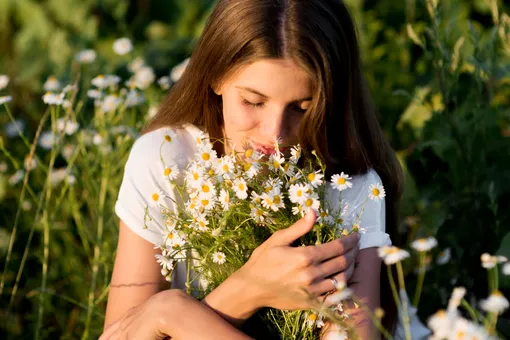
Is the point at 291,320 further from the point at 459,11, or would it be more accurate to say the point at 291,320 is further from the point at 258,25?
the point at 459,11

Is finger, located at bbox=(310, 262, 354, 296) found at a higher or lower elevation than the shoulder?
lower

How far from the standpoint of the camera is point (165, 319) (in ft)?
4.80

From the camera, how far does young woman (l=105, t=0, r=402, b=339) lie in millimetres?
1389

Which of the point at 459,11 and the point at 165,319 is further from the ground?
the point at 459,11

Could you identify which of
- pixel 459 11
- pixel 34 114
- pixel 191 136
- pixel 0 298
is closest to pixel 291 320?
pixel 191 136

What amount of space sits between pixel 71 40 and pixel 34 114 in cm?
39

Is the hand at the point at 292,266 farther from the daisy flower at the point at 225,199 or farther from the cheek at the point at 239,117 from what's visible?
the cheek at the point at 239,117

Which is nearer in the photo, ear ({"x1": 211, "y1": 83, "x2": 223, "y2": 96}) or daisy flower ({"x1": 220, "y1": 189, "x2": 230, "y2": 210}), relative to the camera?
daisy flower ({"x1": 220, "y1": 189, "x2": 230, "y2": 210})

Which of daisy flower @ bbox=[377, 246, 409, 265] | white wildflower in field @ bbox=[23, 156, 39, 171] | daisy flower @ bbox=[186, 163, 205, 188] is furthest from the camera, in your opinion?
white wildflower in field @ bbox=[23, 156, 39, 171]

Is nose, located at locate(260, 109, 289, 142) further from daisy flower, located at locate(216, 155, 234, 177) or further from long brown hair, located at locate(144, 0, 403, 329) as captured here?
daisy flower, located at locate(216, 155, 234, 177)

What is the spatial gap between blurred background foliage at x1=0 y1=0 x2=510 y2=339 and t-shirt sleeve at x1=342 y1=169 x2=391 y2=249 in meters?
0.41

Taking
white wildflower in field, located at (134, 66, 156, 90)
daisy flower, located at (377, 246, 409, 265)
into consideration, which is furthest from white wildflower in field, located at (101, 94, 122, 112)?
daisy flower, located at (377, 246, 409, 265)

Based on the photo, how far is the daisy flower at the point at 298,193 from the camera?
1294 mm

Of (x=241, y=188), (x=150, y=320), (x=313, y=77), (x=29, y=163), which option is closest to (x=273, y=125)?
(x=313, y=77)
